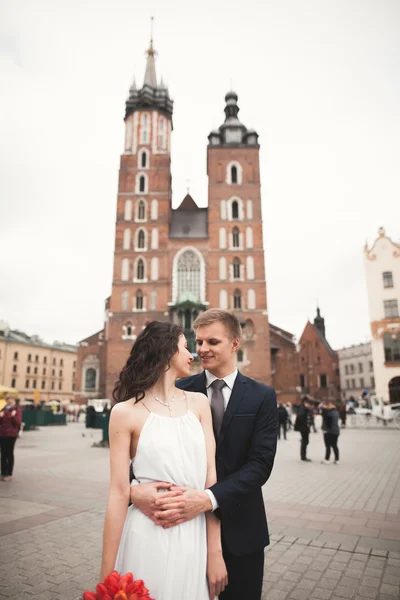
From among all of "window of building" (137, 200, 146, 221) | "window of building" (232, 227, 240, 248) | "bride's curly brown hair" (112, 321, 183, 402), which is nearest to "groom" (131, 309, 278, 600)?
"bride's curly brown hair" (112, 321, 183, 402)

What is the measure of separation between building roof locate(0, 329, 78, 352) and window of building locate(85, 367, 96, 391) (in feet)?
98.8

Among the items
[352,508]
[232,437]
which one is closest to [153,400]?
[232,437]

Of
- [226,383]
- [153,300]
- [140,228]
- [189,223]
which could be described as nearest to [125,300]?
[153,300]

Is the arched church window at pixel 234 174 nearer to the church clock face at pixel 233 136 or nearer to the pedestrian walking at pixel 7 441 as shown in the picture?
the church clock face at pixel 233 136

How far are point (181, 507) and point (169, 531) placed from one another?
0.15 m

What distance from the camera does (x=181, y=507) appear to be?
186 cm

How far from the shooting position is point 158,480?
1.96 m

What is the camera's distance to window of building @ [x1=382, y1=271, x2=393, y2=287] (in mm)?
33219

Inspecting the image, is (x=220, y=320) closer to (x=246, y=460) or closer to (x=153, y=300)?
(x=246, y=460)

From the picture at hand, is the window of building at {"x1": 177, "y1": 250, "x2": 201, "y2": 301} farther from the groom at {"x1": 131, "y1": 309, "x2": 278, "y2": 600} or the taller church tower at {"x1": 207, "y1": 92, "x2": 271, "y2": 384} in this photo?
the groom at {"x1": 131, "y1": 309, "x2": 278, "y2": 600}

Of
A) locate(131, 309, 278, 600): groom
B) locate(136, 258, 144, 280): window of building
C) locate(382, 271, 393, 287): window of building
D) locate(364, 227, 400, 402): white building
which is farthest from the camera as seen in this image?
locate(136, 258, 144, 280): window of building

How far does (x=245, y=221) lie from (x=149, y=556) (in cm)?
3734

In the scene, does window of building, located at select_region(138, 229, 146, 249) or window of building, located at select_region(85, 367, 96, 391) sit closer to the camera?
window of building, located at select_region(138, 229, 146, 249)

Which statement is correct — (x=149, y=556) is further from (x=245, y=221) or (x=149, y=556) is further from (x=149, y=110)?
Answer: (x=149, y=110)
